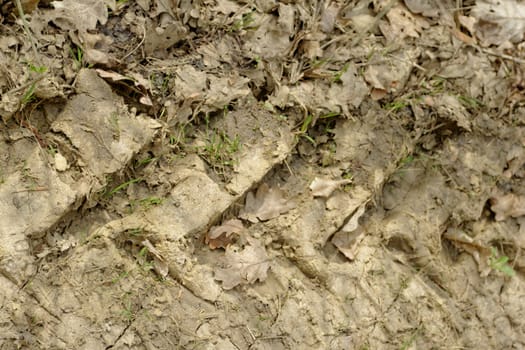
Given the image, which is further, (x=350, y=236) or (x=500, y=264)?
(x=500, y=264)

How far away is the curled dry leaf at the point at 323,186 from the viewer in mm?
3299

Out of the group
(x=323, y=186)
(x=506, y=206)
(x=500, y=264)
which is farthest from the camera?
(x=506, y=206)

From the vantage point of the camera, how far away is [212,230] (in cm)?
304

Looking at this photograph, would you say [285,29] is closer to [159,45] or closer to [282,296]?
[159,45]

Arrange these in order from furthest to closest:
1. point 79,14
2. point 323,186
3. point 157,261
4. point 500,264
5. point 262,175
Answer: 1. point 500,264
2. point 323,186
3. point 262,175
4. point 79,14
5. point 157,261

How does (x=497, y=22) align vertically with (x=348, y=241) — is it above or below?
above

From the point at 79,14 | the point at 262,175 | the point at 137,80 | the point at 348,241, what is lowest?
the point at 348,241

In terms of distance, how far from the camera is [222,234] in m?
3.04

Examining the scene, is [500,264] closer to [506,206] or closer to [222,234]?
[506,206]

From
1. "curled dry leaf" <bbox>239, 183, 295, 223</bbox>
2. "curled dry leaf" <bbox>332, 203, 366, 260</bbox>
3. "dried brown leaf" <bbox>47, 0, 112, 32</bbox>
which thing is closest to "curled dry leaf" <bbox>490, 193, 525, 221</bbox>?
"curled dry leaf" <bbox>332, 203, 366, 260</bbox>

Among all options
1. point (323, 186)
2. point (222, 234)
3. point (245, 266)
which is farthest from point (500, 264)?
point (222, 234)

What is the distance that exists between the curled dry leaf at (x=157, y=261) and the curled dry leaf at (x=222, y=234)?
263mm

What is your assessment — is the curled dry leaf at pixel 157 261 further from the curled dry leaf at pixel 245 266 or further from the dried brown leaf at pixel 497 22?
the dried brown leaf at pixel 497 22

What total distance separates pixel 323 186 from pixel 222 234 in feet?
2.12
